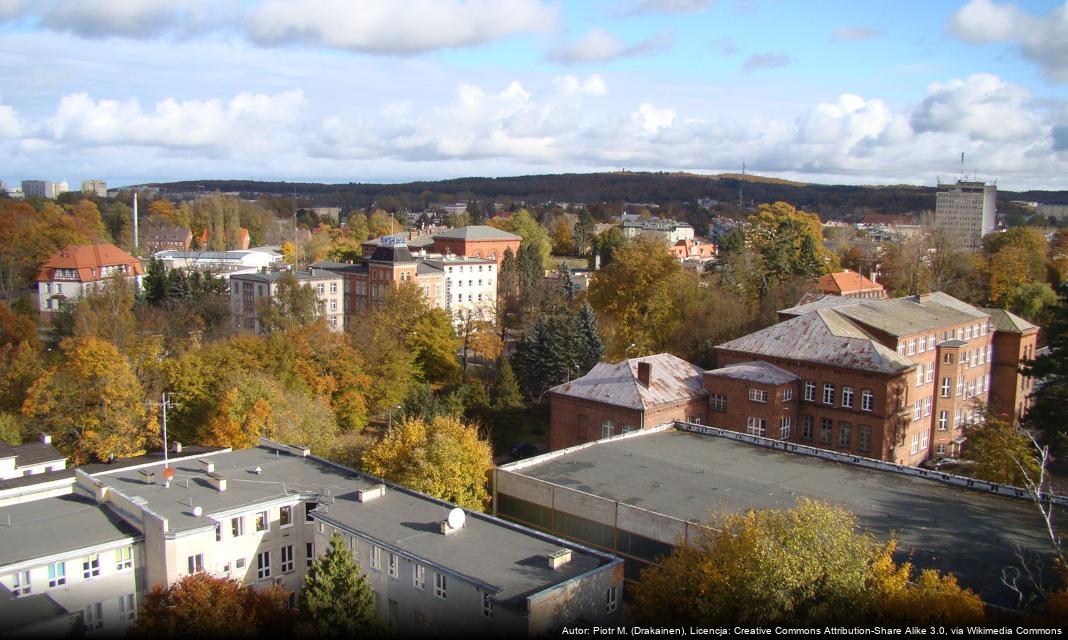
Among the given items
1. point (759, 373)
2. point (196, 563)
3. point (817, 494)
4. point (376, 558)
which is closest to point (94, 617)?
point (196, 563)

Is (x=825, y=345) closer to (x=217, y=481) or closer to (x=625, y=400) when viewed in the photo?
(x=625, y=400)

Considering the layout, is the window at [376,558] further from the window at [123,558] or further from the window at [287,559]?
the window at [123,558]

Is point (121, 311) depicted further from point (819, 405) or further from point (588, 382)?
point (819, 405)

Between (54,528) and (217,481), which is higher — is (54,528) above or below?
below

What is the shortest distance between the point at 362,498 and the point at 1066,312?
27.1 meters

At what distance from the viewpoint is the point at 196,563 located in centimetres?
2552

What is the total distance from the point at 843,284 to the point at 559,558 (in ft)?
171

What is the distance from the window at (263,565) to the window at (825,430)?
83.1ft

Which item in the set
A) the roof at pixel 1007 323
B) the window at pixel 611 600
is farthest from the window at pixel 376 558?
the roof at pixel 1007 323

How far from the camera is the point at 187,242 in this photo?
12562cm

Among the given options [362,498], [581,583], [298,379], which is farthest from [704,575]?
[298,379]

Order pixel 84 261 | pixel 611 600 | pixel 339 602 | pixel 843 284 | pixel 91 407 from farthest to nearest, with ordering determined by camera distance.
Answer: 1. pixel 84 261
2. pixel 843 284
3. pixel 91 407
4. pixel 611 600
5. pixel 339 602

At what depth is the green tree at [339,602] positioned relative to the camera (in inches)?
809

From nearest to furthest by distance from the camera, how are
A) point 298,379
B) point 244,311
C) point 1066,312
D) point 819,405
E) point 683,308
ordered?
1. point 1066,312
2. point 819,405
3. point 298,379
4. point 683,308
5. point 244,311
